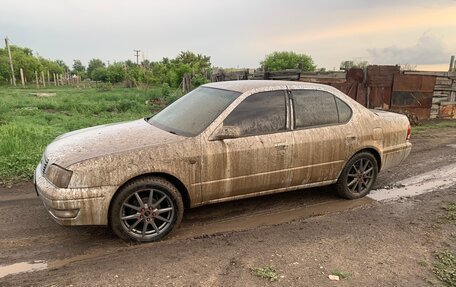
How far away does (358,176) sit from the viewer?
532 cm

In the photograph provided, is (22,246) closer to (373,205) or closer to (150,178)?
(150,178)

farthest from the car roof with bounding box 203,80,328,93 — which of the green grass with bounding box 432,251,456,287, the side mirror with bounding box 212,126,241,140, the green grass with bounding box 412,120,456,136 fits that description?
the green grass with bounding box 412,120,456,136

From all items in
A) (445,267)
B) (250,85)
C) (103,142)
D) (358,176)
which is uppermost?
(250,85)

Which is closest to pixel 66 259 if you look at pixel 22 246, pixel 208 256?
pixel 22 246

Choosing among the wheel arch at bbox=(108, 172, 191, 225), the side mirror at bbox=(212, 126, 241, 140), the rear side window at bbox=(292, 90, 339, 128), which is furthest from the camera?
the rear side window at bbox=(292, 90, 339, 128)

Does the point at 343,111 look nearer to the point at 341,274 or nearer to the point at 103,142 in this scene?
the point at 341,274

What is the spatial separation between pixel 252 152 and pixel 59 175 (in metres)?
2.08

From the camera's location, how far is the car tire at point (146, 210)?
3.73 metres

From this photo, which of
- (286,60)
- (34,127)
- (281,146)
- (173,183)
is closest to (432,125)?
(281,146)

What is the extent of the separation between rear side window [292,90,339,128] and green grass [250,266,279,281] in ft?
6.37

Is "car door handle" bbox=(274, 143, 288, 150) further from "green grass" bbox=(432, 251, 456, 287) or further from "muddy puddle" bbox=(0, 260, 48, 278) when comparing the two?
"muddy puddle" bbox=(0, 260, 48, 278)

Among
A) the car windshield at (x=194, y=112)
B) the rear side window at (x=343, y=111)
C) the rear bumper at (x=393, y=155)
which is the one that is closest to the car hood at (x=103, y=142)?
the car windshield at (x=194, y=112)

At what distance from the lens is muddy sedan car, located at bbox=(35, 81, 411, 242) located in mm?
3615

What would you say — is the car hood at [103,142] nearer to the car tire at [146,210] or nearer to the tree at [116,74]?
the car tire at [146,210]
